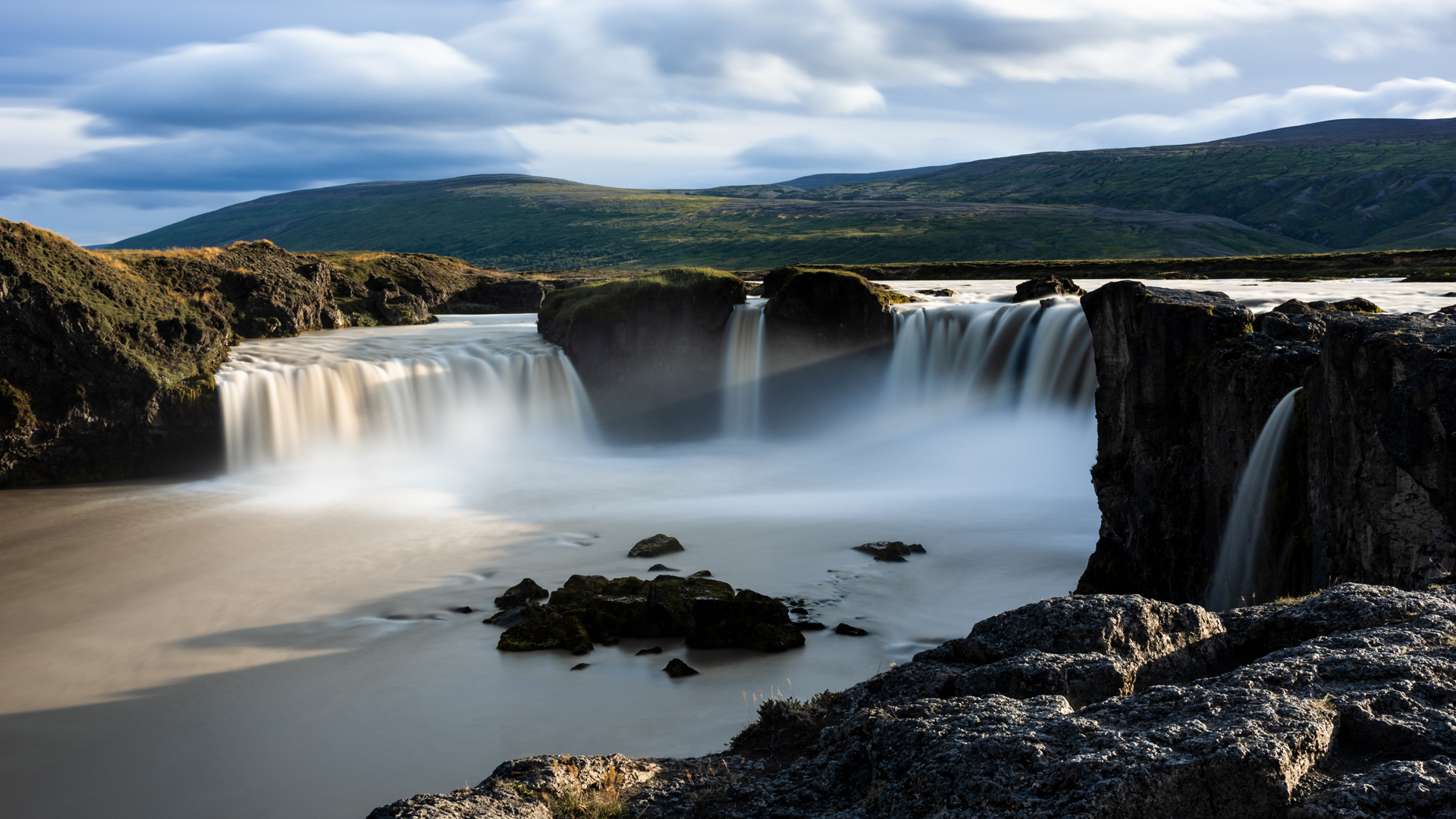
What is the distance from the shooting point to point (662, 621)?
12508 millimetres

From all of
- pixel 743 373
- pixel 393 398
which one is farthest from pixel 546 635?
pixel 743 373

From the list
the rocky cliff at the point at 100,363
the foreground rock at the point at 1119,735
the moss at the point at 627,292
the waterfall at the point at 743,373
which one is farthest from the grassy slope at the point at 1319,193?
the foreground rock at the point at 1119,735

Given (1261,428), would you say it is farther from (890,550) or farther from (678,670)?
(678,670)

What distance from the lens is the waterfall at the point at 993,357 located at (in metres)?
27.1

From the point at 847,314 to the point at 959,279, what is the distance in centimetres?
2945

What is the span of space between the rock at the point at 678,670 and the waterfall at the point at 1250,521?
6.57 metres

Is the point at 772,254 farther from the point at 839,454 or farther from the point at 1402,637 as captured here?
the point at 1402,637

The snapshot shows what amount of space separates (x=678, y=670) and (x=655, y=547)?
5968 millimetres

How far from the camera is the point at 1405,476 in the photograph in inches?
310

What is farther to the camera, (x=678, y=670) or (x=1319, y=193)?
A: (x=1319, y=193)

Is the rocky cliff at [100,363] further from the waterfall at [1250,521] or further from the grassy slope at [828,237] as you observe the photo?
the grassy slope at [828,237]

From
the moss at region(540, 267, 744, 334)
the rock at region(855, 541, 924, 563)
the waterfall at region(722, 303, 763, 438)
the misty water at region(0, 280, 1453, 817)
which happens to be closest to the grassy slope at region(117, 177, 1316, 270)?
the waterfall at region(722, 303, 763, 438)

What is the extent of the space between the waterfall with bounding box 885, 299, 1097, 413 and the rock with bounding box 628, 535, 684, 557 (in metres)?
14.8

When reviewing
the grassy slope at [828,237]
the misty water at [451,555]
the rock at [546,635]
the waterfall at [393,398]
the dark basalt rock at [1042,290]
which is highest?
the grassy slope at [828,237]
